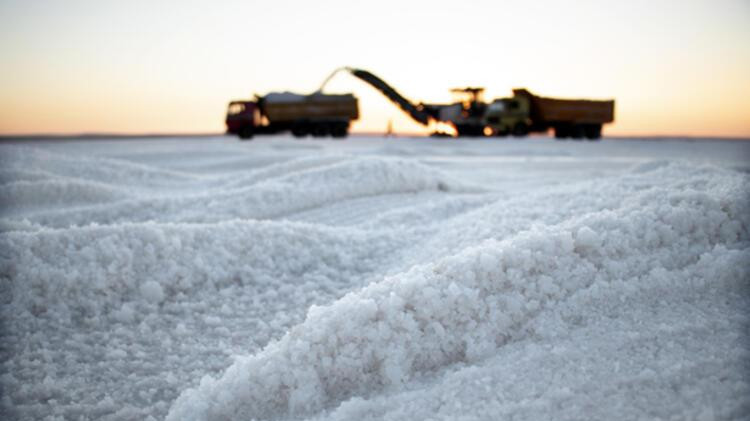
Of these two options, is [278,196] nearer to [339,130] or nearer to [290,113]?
[290,113]

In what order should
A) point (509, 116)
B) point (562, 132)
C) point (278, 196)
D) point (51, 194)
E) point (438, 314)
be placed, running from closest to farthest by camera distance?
point (438, 314), point (278, 196), point (51, 194), point (509, 116), point (562, 132)

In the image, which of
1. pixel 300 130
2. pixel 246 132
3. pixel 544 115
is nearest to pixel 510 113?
pixel 544 115

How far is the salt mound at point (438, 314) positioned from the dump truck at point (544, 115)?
1236 centimetres

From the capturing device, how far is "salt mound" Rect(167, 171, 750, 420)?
1.19 m

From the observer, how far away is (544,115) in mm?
14297

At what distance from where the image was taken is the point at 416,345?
1241mm

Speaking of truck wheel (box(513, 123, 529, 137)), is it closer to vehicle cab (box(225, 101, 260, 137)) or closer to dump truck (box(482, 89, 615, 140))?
dump truck (box(482, 89, 615, 140))

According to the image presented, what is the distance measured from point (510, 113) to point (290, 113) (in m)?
5.81

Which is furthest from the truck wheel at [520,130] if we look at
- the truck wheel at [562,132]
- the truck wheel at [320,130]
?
the truck wheel at [320,130]

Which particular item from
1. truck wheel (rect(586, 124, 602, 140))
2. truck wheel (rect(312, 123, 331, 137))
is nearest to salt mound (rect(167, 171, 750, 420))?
truck wheel (rect(312, 123, 331, 137))

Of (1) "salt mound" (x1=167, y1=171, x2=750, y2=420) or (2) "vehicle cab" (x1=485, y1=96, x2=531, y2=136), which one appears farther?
(2) "vehicle cab" (x1=485, y1=96, x2=531, y2=136)

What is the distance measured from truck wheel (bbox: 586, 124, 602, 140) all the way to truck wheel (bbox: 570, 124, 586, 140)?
112 millimetres

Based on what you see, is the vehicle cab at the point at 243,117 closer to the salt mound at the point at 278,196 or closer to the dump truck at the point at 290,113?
the dump truck at the point at 290,113

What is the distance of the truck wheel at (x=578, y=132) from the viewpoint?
15.4 metres
